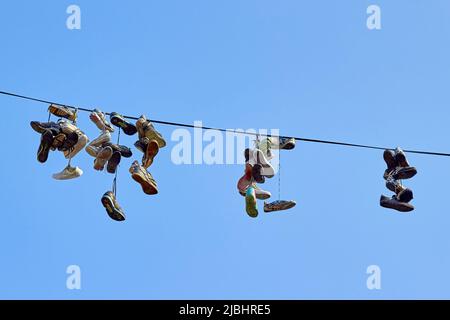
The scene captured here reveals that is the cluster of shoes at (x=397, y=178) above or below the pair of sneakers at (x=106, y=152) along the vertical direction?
below

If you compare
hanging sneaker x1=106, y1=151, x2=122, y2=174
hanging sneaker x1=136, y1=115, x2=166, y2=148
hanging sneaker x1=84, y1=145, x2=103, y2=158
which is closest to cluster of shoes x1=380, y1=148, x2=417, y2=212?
hanging sneaker x1=136, y1=115, x2=166, y2=148

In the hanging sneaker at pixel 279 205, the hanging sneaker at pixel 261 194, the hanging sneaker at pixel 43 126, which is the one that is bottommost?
the hanging sneaker at pixel 279 205

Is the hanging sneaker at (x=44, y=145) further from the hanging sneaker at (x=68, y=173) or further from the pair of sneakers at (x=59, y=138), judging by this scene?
Answer: the hanging sneaker at (x=68, y=173)

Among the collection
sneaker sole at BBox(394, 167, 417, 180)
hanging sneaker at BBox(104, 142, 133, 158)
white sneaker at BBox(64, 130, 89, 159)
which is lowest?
sneaker sole at BBox(394, 167, 417, 180)

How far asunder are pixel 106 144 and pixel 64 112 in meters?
0.62

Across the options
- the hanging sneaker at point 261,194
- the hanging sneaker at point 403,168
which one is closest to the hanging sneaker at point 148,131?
the hanging sneaker at point 261,194

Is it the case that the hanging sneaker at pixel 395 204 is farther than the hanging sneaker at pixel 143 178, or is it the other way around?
the hanging sneaker at pixel 395 204

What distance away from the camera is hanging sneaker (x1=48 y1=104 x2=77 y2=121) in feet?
40.0

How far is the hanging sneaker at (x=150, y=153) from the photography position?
12.1 m

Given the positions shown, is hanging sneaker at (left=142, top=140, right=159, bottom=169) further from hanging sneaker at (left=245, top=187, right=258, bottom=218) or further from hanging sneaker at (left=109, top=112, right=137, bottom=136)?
hanging sneaker at (left=245, top=187, right=258, bottom=218)

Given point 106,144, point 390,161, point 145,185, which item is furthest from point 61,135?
→ point 390,161

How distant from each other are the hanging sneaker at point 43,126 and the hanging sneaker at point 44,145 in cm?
10
